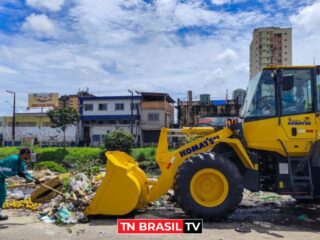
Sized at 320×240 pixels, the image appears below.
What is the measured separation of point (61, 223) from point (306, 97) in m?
5.49

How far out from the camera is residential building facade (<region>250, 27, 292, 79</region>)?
14.2 meters

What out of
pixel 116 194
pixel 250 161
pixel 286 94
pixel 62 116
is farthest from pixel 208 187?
pixel 62 116

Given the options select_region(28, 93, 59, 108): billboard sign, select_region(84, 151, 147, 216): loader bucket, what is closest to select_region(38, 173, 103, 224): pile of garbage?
select_region(84, 151, 147, 216): loader bucket

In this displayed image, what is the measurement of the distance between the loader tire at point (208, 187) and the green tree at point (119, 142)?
30.4 m

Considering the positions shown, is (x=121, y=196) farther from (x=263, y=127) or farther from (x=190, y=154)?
(x=263, y=127)

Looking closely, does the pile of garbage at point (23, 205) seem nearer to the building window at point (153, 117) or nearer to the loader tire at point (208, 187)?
the loader tire at point (208, 187)

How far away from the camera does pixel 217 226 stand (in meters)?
7.63

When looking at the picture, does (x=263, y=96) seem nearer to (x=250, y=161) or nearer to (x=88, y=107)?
(x=250, y=161)

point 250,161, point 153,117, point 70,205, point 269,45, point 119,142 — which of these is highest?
point 269,45

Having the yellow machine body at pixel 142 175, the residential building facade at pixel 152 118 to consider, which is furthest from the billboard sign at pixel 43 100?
the yellow machine body at pixel 142 175

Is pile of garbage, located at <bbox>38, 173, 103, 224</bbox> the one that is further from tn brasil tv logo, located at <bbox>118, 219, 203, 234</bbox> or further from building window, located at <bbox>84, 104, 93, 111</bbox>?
building window, located at <bbox>84, 104, 93, 111</bbox>

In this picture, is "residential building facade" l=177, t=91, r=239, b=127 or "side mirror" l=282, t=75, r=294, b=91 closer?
"side mirror" l=282, t=75, r=294, b=91

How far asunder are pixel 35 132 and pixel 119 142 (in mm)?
A: 31919

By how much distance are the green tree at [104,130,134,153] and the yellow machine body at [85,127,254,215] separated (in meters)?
29.4
